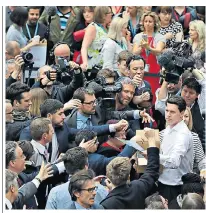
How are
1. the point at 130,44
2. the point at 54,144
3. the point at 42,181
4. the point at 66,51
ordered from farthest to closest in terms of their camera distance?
1. the point at 130,44
2. the point at 66,51
3. the point at 54,144
4. the point at 42,181

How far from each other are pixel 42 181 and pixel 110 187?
29.7 inches

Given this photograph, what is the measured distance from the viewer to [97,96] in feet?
37.3

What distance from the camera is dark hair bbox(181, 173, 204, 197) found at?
31.9ft

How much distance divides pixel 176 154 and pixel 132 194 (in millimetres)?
896

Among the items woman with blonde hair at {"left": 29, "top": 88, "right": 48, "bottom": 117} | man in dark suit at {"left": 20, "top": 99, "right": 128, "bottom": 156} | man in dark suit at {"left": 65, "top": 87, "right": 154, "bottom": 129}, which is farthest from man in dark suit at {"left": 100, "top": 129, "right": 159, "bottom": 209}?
woman with blonde hair at {"left": 29, "top": 88, "right": 48, "bottom": 117}

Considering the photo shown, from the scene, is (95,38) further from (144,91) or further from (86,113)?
(86,113)

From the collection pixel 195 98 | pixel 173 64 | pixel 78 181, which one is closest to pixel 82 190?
pixel 78 181

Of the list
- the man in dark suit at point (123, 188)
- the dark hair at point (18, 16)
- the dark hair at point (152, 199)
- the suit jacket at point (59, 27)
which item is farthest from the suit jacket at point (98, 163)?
the suit jacket at point (59, 27)

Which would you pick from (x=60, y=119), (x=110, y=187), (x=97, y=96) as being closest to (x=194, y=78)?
(x=97, y=96)

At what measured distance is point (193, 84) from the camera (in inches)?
454

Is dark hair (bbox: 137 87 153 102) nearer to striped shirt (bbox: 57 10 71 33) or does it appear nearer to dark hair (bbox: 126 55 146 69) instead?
dark hair (bbox: 126 55 146 69)

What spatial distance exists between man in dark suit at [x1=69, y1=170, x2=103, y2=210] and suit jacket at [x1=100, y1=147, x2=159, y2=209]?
249 millimetres
